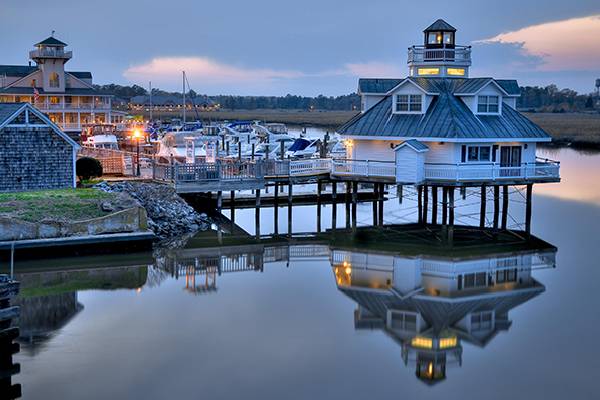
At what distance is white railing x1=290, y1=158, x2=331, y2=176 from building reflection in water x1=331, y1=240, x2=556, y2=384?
6749mm

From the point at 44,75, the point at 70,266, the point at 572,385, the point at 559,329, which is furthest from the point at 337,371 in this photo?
the point at 44,75

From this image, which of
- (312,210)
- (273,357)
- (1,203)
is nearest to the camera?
(273,357)

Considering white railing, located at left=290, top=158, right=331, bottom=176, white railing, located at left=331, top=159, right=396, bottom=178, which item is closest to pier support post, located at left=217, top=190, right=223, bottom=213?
white railing, located at left=290, top=158, right=331, bottom=176

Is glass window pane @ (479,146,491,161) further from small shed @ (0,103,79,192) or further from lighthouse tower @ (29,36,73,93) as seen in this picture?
lighthouse tower @ (29,36,73,93)

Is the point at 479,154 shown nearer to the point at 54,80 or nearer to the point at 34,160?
the point at 34,160

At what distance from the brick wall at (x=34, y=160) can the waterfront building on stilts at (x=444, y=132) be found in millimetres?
12405

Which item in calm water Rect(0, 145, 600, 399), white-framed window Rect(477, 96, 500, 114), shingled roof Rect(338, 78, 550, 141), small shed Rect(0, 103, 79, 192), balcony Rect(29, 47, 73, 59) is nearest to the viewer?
calm water Rect(0, 145, 600, 399)

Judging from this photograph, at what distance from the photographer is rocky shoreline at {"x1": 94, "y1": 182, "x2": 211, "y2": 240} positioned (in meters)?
34.7

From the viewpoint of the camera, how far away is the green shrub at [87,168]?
3759cm

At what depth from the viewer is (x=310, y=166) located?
128 feet

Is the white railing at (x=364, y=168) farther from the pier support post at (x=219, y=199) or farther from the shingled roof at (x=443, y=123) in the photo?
the pier support post at (x=219, y=199)

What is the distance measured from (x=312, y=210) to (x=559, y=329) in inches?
904

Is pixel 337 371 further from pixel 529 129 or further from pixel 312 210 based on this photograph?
pixel 312 210

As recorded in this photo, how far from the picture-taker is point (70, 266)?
28.5 metres
